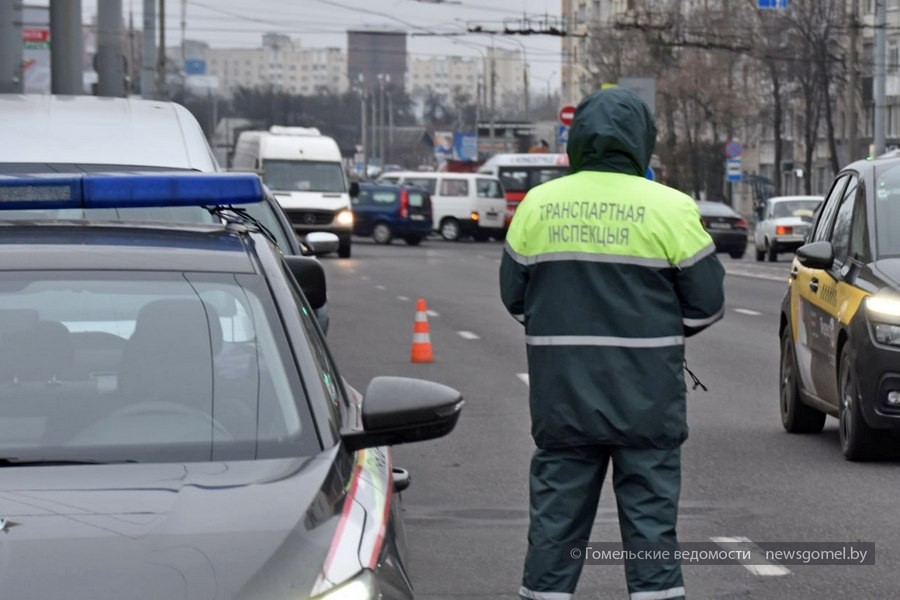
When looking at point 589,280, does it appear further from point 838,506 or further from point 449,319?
point 449,319

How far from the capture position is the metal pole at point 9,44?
2362 centimetres

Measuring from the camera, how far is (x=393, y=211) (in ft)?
172

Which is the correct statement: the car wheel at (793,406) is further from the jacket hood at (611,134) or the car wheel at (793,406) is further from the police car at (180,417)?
the police car at (180,417)

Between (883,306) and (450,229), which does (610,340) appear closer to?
(883,306)

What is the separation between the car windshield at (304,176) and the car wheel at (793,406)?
100 feet

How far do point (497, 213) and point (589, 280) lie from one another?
5190cm

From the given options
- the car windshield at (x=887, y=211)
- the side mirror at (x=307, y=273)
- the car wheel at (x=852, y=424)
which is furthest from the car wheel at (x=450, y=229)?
the side mirror at (x=307, y=273)

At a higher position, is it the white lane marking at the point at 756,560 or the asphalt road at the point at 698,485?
the white lane marking at the point at 756,560

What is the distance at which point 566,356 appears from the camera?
5.39m

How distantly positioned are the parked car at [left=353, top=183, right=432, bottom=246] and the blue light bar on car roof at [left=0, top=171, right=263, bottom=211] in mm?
46541

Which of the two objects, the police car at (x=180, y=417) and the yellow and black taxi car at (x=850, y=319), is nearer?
the police car at (x=180, y=417)

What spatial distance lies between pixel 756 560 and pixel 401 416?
3247 mm

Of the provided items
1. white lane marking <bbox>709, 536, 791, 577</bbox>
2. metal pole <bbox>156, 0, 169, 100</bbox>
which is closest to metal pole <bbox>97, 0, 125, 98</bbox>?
metal pole <bbox>156, 0, 169, 100</bbox>

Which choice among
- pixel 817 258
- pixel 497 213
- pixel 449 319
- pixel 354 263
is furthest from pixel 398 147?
pixel 817 258
